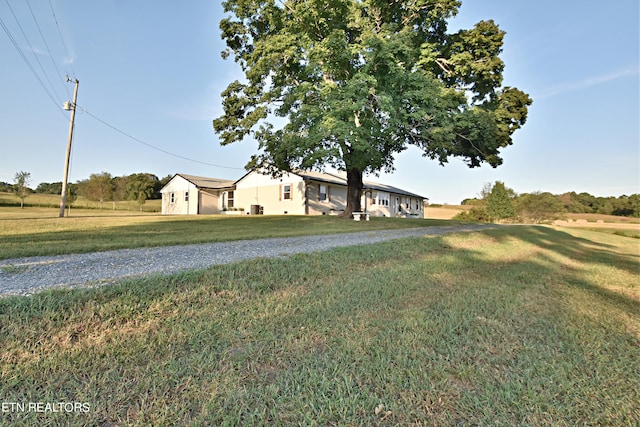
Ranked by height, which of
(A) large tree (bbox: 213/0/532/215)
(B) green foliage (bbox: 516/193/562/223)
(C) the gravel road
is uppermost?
(A) large tree (bbox: 213/0/532/215)

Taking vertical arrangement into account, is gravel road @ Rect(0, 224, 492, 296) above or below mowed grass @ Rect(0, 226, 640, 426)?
above

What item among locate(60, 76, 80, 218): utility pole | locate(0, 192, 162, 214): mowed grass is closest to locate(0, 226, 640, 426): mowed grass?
locate(60, 76, 80, 218): utility pole

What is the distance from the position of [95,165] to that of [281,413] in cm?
4611

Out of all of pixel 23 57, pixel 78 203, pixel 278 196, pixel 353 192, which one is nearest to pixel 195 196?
pixel 278 196

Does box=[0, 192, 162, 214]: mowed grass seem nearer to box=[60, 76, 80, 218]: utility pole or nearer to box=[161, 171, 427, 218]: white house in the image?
box=[161, 171, 427, 218]: white house

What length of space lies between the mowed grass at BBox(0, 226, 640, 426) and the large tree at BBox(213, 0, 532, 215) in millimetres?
8320

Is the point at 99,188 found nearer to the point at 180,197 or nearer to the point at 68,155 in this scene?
the point at 180,197

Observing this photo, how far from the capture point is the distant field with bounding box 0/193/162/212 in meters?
33.9

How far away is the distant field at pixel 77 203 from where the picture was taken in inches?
1336

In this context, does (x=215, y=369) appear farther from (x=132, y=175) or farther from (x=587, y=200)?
(x=587, y=200)

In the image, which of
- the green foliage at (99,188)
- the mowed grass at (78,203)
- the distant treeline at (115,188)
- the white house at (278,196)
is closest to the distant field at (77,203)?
the mowed grass at (78,203)

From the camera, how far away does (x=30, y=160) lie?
25.5 m

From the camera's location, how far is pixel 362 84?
36.3ft

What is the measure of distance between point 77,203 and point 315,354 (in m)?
49.4
